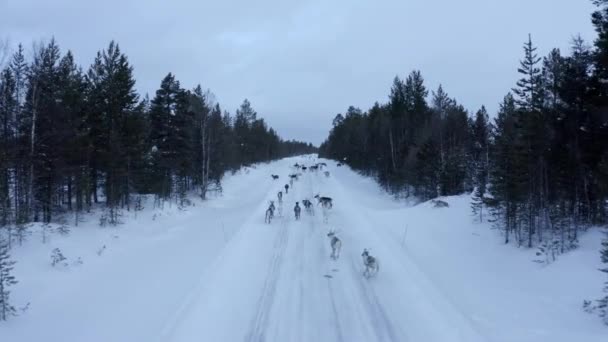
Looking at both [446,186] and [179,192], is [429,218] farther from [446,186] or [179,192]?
[179,192]

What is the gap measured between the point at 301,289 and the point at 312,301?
3.02 ft

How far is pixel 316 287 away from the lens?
11016 millimetres

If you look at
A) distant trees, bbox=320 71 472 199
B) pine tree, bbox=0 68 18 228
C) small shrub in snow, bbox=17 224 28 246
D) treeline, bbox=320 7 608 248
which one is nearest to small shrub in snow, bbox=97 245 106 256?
small shrub in snow, bbox=17 224 28 246

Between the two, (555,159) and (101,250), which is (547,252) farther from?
(101,250)

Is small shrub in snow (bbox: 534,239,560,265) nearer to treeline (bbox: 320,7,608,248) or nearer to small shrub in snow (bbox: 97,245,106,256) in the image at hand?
treeline (bbox: 320,7,608,248)

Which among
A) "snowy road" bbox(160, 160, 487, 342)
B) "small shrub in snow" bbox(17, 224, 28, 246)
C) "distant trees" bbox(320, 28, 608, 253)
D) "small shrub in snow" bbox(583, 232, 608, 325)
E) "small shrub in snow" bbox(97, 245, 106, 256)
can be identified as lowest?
"small shrub in snow" bbox(97, 245, 106, 256)

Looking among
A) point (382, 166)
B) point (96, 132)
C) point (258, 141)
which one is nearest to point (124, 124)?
point (96, 132)

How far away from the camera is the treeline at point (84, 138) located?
18672 mm

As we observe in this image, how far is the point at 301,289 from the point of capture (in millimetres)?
10844

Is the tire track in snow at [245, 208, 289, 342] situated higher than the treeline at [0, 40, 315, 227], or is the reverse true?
the treeline at [0, 40, 315, 227]

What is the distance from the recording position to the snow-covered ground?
27.8 ft

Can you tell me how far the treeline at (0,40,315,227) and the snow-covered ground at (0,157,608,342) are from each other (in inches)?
163

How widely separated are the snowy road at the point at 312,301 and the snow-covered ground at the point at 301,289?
4 centimetres

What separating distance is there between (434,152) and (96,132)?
25.3 m
